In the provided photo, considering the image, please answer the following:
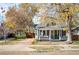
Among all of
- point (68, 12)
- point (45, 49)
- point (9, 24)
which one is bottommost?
point (45, 49)

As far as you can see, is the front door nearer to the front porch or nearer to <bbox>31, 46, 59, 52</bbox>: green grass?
the front porch

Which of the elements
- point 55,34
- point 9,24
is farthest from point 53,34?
point 9,24

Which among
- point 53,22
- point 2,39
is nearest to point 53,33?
point 53,22


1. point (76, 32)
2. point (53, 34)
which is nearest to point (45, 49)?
point (53, 34)

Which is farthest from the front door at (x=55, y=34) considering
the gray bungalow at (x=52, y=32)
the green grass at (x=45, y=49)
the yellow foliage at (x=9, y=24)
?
the yellow foliage at (x=9, y=24)

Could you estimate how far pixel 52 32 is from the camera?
7.08 m

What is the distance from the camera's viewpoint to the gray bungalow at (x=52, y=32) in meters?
7.07

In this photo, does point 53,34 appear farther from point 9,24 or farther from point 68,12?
point 9,24

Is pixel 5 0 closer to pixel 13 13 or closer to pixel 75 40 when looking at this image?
pixel 13 13

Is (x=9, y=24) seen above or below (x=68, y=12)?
below

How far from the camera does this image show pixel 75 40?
23.2 feet

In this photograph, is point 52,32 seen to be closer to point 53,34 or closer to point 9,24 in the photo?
point 53,34

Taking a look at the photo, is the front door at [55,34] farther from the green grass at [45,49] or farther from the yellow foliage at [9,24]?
the yellow foliage at [9,24]
